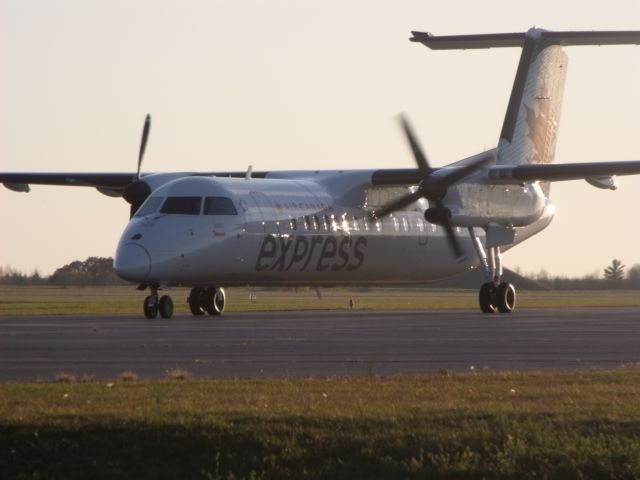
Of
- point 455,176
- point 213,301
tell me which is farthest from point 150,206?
point 455,176

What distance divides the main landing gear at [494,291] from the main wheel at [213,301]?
24.2ft

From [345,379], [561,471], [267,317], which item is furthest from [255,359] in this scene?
[267,317]

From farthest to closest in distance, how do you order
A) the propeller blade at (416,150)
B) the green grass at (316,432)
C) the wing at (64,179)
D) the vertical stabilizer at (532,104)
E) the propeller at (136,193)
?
the wing at (64,179)
the vertical stabilizer at (532,104)
the propeller at (136,193)
the propeller blade at (416,150)
the green grass at (316,432)

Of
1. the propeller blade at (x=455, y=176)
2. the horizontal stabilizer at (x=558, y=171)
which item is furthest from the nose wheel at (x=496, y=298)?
the propeller blade at (x=455, y=176)

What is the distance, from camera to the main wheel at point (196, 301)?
37.3 meters

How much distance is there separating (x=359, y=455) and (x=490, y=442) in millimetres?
1153

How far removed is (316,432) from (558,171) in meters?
27.2

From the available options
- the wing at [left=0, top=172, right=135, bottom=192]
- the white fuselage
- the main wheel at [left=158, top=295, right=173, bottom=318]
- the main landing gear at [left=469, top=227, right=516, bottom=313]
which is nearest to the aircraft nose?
the white fuselage

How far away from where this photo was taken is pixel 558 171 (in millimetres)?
38406

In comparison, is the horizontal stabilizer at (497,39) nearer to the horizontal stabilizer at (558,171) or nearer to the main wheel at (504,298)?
the horizontal stabilizer at (558,171)

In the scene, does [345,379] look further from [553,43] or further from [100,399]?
[553,43]

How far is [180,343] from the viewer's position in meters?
23.5

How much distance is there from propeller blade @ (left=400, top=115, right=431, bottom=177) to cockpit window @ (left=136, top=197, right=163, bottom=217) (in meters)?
6.62

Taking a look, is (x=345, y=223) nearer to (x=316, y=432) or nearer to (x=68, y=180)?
(x=68, y=180)
